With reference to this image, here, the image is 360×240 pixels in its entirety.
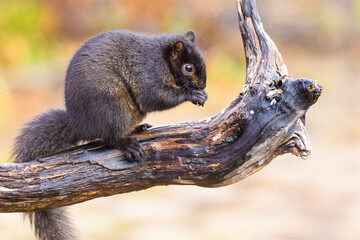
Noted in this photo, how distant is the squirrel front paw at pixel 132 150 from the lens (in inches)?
122

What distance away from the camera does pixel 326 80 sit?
31.2 ft

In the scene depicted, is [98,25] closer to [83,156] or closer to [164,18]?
[164,18]

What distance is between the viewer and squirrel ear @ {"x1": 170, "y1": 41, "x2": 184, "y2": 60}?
344 cm

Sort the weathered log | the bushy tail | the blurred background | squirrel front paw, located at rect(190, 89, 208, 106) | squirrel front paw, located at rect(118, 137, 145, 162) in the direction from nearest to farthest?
the weathered log, squirrel front paw, located at rect(118, 137, 145, 162), the bushy tail, squirrel front paw, located at rect(190, 89, 208, 106), the blurred background

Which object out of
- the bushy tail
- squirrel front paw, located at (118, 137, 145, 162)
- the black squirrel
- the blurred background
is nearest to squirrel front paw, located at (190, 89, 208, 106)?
the black squirrel

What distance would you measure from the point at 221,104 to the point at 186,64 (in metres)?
5.33

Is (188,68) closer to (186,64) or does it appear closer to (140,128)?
(186,64)

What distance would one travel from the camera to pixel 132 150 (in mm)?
3102

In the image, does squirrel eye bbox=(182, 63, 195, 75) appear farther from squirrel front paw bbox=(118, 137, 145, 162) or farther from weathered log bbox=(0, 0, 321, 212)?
squirrel front paw bbox=(118, 137, 145, 162)

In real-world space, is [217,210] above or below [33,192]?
above

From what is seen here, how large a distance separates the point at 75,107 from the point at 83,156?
0.96 feet

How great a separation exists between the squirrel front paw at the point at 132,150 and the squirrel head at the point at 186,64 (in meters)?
0.57

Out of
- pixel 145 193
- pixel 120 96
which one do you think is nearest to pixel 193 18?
pixel 145 193

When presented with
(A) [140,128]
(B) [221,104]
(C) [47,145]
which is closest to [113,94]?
(A) [140,128]
